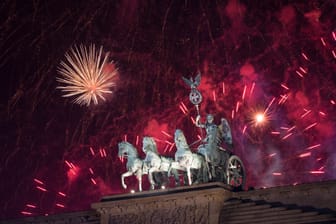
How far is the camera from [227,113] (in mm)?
28859

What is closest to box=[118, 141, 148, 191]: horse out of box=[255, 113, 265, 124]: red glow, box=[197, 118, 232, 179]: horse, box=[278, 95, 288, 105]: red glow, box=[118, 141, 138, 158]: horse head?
box=[118, 141, 138, 158]: horse head

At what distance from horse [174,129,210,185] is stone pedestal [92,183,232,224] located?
1.97ft

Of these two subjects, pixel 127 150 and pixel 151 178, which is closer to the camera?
pixel 151 178

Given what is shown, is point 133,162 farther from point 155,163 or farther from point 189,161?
point 189,161

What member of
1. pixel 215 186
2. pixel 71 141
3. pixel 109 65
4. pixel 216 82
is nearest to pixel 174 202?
pixel 215 186

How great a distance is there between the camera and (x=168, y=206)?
20.9 m

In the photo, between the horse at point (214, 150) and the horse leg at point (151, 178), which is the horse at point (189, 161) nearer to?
the horse at point (214, 150)

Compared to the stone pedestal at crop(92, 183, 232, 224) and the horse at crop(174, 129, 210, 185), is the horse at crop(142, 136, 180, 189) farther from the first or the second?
the stone pedestal at crop(92, 183, 232, 224)

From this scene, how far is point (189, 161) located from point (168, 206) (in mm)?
1467

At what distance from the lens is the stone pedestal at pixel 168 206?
2030 centimetres

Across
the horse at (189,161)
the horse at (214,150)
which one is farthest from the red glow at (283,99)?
the horse at (189,161)

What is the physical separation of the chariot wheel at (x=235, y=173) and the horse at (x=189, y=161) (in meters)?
0.76

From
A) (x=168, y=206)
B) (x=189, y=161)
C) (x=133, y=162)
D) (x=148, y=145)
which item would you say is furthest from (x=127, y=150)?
(x=168, y=206)

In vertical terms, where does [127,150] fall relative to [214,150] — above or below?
above
